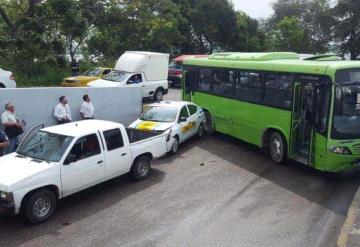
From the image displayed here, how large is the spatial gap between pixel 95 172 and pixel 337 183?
5.76 metres

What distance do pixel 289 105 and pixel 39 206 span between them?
Result: 662cm

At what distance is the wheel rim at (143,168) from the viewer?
11.4 metres

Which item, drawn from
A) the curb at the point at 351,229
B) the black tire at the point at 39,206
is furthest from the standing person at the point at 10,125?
the curb at the point at 351,229

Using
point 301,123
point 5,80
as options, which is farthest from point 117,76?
point 301,123

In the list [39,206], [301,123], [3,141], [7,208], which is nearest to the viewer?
[7,208]

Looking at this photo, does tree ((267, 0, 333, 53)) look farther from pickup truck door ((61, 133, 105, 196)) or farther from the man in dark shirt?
pickup truck door ((61, 133, 105, 196))

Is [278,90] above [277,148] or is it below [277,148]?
above

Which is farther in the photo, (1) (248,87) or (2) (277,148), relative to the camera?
(1) (248,87)

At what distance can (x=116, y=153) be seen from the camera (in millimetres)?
10523

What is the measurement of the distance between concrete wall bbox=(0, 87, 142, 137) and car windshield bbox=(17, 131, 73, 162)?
126 inches

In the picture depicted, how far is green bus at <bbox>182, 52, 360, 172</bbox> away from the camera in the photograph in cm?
1050

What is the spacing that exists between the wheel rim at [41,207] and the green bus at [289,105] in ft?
20.2

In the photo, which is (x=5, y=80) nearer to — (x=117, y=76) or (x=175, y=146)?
(x=117, y=76)

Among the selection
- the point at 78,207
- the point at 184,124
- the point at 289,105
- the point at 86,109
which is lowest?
the point at 78,207
